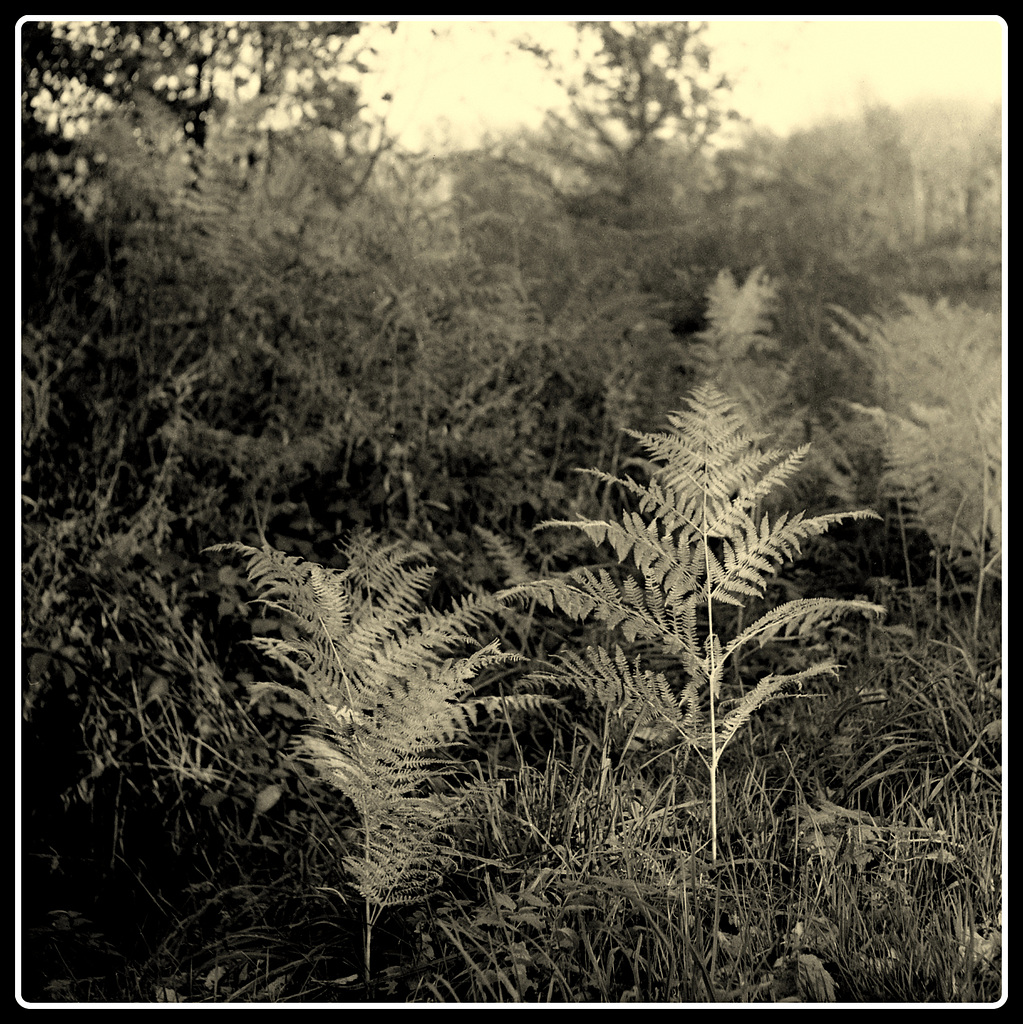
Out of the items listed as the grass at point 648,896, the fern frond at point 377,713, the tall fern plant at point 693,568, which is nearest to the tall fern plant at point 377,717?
the fern frond at point 377,713

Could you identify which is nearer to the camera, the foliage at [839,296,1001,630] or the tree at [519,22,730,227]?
the foliage at [839,296,1001,630]

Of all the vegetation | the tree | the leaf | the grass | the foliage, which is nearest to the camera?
the grass

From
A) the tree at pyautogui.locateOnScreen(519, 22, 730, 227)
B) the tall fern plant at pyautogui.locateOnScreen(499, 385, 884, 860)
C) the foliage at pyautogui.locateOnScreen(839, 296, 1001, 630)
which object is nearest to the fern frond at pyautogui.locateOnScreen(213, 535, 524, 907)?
the tall fern plant at pyautogui.locateOnScreen(499, 385, 884, 860)

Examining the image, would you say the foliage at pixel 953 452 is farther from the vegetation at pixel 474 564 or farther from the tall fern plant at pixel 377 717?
the tall fern plant at pixel 377 717

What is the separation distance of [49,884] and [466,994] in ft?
3.89

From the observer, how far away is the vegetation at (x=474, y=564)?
2.10 metres

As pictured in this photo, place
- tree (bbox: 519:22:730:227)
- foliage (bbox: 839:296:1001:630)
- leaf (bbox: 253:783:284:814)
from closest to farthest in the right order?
leaf (bbox: 253:783:284:814) → foliage (bbox: 839:296:1001:630) → tree (bbox: 519:22:730:227)

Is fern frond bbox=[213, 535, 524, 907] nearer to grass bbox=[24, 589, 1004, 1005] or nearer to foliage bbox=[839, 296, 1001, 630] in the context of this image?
grass bbox=[24, 589, 1004, 1005]

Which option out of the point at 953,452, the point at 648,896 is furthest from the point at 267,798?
the point at 953,452

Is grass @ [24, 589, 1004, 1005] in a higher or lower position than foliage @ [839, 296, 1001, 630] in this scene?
lower

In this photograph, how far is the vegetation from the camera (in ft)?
6.89

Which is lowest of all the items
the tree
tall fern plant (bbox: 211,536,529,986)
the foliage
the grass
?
the grass

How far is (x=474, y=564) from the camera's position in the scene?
3438 millimetres

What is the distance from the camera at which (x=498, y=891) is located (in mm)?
2219
